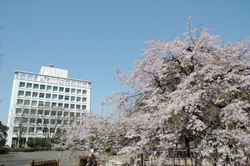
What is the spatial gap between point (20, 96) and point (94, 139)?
48.7 m

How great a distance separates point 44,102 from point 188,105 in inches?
2030

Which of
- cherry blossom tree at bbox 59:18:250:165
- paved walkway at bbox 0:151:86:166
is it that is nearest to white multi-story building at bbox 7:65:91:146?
paved walkway at bbox 0:151:86:166

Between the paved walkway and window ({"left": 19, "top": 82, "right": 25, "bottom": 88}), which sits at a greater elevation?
window ({"left": 19, "top": 82, "right": 25, "bottom": 88})

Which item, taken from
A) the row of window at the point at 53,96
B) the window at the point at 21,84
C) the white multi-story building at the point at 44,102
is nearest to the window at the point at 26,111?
the white multi-story building at the point at 44,102

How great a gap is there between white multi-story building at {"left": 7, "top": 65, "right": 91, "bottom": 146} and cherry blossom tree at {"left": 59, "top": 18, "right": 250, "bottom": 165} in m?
35.4

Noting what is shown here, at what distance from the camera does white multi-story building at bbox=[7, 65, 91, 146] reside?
143 feet

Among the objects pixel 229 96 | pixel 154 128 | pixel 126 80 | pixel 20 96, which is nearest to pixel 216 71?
Answer: pixel 229 96

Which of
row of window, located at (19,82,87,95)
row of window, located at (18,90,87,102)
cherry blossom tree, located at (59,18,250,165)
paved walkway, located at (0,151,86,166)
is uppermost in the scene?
row of window, located at (19,82,87,95)

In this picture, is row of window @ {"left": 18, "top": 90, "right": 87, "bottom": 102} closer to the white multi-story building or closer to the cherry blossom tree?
the white multi-story building

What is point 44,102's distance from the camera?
50281 millimetres

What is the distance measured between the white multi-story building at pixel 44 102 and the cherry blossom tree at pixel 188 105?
116ft

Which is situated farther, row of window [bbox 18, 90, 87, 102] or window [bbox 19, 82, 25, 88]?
row of window [bbox 18, 90, 87, 102]

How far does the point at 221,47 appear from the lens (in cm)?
634

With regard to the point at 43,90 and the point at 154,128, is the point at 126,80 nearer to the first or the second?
the point at 154,128
